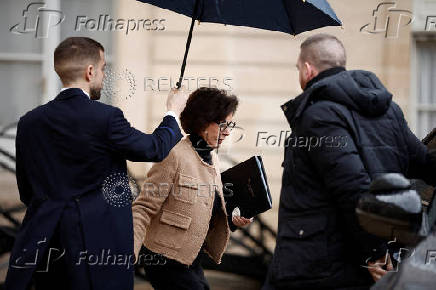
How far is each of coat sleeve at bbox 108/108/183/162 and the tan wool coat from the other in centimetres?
52

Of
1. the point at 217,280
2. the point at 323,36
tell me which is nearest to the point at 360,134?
the point at 323,36

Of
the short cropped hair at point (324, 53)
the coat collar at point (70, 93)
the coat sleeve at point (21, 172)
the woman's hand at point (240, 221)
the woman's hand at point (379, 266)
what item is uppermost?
the short cropped hair at point (324, 53)

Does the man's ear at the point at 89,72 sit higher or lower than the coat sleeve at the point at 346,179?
higher

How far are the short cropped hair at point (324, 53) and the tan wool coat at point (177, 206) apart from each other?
96cm

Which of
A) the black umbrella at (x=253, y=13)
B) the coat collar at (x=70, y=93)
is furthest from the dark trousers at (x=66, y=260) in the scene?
the black umbrella at (x=253, y=13)

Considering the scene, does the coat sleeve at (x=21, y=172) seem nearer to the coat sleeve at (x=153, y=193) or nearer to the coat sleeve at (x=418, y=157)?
the coat sleeve at (x=153, y=193)

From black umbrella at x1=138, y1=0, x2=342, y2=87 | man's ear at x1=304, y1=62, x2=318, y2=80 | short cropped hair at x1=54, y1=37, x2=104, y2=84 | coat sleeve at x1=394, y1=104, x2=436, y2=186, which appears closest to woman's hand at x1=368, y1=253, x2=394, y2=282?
coat sleeve at x1=394, y1=104, x2=436, y2=186

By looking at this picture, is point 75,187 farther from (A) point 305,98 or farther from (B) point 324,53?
(B) point 324,53

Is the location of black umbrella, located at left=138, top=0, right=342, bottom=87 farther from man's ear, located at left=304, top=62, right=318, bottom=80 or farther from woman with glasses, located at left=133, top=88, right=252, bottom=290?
man's ear, located at left=304, top=62, right=318, bottom=80

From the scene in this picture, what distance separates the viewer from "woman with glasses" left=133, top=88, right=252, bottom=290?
4445 millimetres

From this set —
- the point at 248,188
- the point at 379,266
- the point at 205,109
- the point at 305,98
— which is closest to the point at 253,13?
the point at 205,109

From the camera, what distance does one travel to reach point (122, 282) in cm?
394

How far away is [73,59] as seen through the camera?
389 cm

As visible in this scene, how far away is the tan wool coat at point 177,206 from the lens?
4.43 meters
